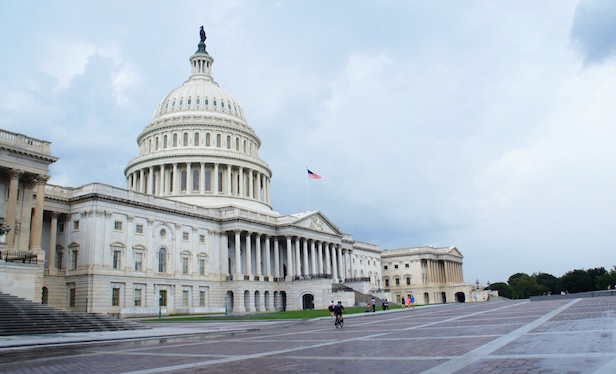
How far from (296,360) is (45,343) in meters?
15.5

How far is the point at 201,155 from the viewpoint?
298 feet

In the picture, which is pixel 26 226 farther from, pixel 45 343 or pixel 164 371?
pixel 164 371

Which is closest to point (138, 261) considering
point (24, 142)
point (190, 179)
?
point (24, 142)

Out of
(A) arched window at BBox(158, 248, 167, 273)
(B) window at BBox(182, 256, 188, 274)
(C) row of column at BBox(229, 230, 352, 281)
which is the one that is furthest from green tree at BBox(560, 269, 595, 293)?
(A) arched window at BBox(158, 248, 167, 273)

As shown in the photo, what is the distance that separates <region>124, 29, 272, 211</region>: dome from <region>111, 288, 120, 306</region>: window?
2688 centimetres

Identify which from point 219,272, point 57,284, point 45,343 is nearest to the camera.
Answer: point 45,343

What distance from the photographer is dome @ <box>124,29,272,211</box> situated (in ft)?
297

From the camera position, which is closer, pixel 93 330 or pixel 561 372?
pixel 561 372

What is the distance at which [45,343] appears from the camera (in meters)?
24.7

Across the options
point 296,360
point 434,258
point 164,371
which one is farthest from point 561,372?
point 434,258

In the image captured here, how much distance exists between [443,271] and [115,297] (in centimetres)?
10002

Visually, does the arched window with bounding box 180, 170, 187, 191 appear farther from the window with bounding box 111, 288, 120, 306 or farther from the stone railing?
the stone railing

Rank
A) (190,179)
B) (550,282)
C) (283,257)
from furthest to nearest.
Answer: (550,282) → (283,257) → (190,179)

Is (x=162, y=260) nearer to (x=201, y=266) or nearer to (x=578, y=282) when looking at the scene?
(x=201, y=266)
